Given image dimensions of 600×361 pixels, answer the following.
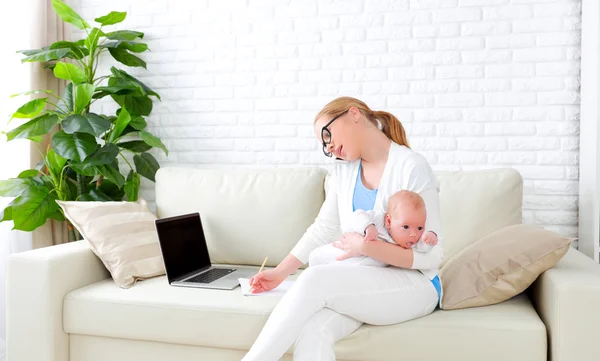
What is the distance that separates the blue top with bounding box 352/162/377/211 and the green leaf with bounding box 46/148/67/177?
157 cm

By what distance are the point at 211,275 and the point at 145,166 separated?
0.88m

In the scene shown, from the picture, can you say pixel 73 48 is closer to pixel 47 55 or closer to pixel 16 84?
pixel 47 55

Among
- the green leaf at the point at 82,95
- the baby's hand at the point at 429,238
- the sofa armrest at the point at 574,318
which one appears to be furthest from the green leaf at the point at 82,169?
the sofa armrest at the point at 574,318

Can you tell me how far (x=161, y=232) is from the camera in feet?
7.47

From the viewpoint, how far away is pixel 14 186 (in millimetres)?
2678

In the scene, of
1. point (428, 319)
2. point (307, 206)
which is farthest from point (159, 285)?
point (428, 319)

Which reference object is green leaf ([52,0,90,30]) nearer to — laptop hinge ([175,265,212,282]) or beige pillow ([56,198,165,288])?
beige pillow ([56,198,165,288])

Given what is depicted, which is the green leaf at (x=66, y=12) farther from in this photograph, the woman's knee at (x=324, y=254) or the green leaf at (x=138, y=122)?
the woman's knee at (x=324, y=254)

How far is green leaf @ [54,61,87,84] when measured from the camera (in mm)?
2676

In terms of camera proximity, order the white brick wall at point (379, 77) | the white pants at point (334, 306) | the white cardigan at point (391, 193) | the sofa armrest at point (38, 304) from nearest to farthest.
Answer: the white pants at point (334, 306) → the white cardigan at point (391, 193) → the sofa armrest at point (38, 304) → the white brick wall at point (379, 77)

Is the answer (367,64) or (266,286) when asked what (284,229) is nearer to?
(266,286)

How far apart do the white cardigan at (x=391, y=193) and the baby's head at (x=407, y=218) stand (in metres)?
0.05

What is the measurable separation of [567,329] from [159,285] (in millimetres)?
1465

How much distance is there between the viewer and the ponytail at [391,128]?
77.2 inches
